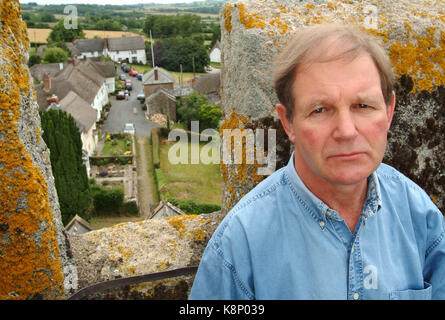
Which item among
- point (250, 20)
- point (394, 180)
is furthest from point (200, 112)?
point (394, 180)

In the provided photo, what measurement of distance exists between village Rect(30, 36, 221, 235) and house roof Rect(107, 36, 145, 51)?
601cm

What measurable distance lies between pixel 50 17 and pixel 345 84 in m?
128

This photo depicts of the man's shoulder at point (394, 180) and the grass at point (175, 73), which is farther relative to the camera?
the grass at point (175, 73)

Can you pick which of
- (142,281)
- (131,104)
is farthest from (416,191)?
(131,104)

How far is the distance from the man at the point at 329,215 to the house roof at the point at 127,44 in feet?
251

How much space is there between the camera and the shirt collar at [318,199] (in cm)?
199

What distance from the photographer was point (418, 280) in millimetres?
2043

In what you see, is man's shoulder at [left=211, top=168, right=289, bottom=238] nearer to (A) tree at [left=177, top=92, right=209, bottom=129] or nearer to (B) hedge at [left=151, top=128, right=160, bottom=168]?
(B) hedge at [left=151, top=128, right=160, bottom=168]

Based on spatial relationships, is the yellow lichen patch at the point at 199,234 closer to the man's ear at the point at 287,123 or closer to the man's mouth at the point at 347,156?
the man's ear at the point at 287,123

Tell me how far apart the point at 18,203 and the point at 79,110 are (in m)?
32.8

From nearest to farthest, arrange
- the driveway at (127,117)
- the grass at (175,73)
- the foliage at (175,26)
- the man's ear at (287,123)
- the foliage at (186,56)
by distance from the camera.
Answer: the man's ear at (287,123), the driveway at (127,117), the grass at (175,73), the foliage at (186,56), the foliage at (175,26)

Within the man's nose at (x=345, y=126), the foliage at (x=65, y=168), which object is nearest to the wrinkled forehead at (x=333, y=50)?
the man's nose at (x=345, y=126)

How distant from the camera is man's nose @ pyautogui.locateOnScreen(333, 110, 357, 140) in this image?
6.12ft

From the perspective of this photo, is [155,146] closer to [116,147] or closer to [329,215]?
[116,147]
